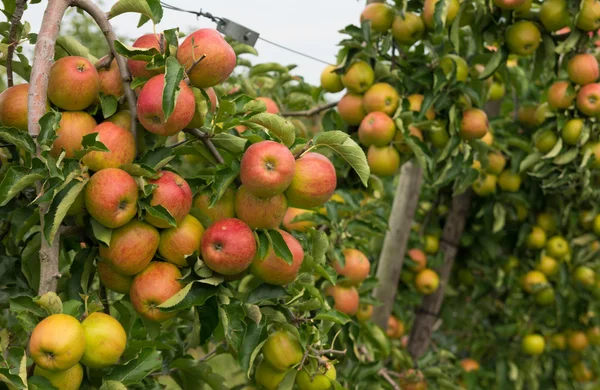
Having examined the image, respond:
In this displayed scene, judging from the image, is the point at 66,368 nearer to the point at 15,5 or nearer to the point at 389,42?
the point at 15,5

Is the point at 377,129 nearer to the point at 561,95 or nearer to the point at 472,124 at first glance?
the point at 472,124

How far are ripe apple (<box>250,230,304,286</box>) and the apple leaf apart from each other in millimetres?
206

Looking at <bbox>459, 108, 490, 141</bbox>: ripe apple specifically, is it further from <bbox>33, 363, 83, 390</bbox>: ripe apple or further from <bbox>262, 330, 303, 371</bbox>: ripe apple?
<bbox>33, 363, 83, 390</bbox>: ripe apple

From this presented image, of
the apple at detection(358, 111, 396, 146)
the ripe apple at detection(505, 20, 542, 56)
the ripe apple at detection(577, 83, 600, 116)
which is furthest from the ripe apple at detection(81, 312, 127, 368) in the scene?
the ripe apple at detection(577, 83, 600, 116)

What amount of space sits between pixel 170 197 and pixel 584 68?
137 cm

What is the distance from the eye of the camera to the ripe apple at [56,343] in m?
0.80

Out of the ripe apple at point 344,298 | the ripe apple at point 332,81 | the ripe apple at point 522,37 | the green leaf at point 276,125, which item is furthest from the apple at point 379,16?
the green leaf at point 276,125

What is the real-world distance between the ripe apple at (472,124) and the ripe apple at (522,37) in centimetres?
20

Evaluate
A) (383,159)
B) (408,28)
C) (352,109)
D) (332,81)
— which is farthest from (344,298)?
(408,28)

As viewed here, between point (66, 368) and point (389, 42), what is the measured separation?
128 cm

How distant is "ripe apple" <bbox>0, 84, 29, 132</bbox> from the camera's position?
3.11 feet

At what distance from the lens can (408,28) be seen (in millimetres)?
1728

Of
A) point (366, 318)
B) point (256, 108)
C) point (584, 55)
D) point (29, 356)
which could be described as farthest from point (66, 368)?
point (584, 55)

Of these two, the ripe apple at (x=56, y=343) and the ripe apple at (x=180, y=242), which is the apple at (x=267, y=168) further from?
the ripe apple at (x=56, y=343)
